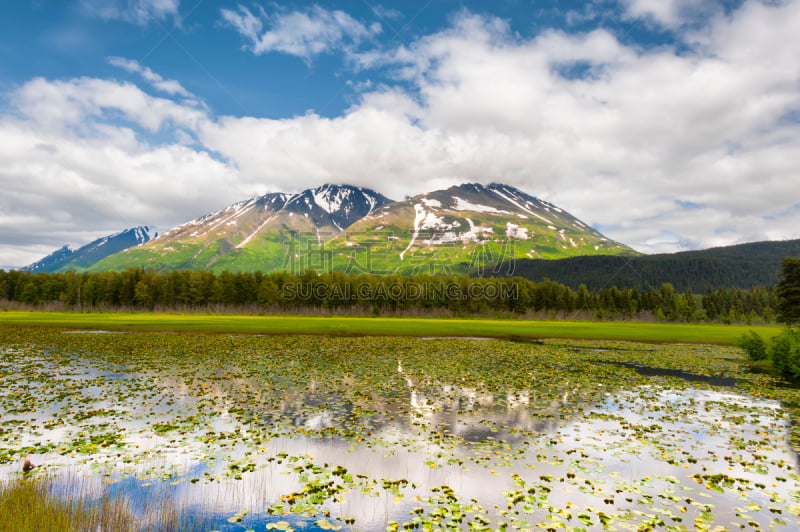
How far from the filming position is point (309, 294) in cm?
16288

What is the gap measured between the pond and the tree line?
131m

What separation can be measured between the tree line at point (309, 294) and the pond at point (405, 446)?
131m

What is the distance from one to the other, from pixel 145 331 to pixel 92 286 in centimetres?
11881

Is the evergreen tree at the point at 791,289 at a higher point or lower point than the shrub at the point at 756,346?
higher

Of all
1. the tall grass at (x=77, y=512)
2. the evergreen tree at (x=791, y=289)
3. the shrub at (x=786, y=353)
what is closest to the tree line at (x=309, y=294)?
the evergreen tree at (x=791, y=289)

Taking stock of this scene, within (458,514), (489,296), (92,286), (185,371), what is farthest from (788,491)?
(92,286)

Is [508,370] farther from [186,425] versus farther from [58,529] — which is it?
[58,529]

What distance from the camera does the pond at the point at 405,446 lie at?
440 inches

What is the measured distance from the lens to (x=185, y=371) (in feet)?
107

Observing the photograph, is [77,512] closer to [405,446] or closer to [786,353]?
[405,446]

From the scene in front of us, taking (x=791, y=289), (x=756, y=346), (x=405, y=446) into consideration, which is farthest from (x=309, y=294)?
(x=405, y=446)

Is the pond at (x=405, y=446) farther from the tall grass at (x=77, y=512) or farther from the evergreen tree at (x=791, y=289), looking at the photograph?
the evergreen tree at (x=791, y=289)

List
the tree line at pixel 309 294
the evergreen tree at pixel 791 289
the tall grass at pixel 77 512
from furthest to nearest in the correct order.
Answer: the tree line at pixel 309 294, the evergreen tree at pixel 791 289, the tall grass at pixel 77 512

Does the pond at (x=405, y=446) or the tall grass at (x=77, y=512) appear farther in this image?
the pond at (x=405, y=446)
